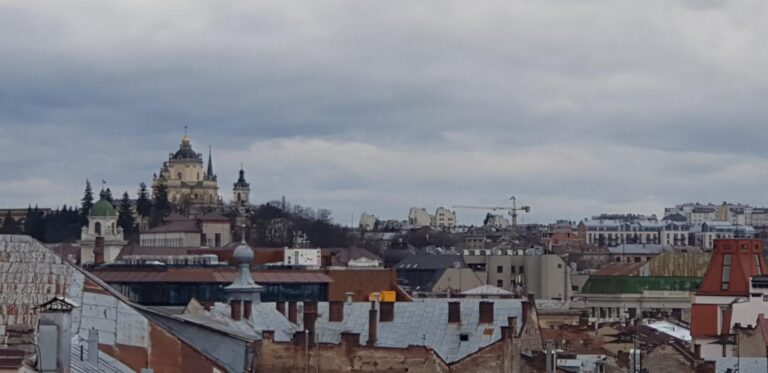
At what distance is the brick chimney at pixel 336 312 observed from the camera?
81.1 meters

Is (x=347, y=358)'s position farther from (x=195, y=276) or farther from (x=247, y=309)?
(x=195, y=276)

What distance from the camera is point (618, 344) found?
9569cm

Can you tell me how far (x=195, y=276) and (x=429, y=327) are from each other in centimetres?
4475

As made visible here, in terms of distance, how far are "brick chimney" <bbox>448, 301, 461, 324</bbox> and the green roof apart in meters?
90.8

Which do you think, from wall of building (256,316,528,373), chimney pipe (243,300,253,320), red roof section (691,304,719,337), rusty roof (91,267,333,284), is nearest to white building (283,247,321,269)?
rusty roof (91,267,333,284)

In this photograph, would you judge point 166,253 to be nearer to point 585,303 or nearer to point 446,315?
point 585,303

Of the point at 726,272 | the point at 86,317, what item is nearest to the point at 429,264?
the point at 726,272

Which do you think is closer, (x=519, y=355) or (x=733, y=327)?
(x=519, y=355)

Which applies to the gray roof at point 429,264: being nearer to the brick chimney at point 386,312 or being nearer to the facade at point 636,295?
the facade at point 636,295

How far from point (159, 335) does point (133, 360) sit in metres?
2.70

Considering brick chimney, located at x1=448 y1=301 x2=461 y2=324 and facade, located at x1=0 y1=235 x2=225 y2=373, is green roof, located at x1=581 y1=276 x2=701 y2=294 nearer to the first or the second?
brick chimney, located at x1=448 y1=301 x2=461 y2=324

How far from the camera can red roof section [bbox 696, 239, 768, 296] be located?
105 metres

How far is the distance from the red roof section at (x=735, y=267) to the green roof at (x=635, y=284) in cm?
5942

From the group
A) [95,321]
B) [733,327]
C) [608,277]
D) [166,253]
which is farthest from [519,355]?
[166,253]
